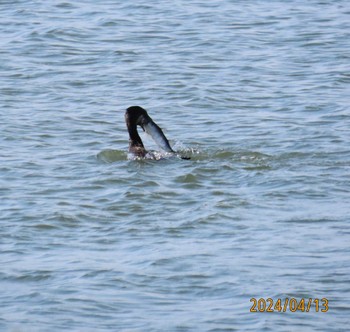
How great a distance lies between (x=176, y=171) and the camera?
12016 millimetres

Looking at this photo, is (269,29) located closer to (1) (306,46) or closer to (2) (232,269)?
(1) (306,46)

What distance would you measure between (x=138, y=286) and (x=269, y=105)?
6929 mm

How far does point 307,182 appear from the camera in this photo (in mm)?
11312

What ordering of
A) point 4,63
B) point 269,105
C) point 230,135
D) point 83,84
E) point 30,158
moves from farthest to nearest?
point 4,63 → point 83,84 → point 269,105 → point 230,135 → point 30,158

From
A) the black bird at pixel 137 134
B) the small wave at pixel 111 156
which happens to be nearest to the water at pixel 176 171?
the small wave at pixel 111 156

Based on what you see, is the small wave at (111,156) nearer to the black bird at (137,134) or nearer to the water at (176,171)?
the water at (176,171)

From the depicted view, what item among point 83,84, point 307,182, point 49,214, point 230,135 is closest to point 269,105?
point 230,135

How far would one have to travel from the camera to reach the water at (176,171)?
836 cm

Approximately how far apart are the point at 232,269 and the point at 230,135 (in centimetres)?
479

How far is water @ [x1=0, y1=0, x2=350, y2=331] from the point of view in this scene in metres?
8.36

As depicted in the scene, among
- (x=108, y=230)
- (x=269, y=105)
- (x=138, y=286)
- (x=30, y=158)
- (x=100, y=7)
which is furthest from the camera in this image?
(x=100, y=7)

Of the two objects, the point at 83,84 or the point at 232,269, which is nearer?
the point at 232,269

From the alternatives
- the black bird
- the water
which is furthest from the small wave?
the black bird

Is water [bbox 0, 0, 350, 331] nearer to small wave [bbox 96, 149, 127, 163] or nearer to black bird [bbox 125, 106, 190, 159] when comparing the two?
small wave [bbox 96, 149, 127, 163]
